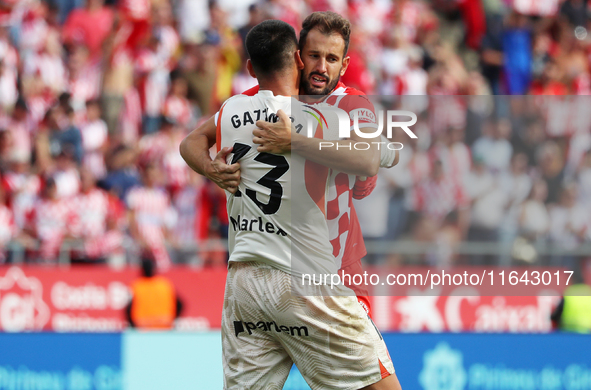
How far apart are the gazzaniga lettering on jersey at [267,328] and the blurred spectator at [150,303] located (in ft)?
15.4

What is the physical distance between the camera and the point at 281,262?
3.49 meters

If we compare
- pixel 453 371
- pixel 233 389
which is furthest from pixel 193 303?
pixel 233 389

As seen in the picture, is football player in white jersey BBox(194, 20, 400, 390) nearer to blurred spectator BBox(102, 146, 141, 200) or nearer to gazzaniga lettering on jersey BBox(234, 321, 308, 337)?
gazzaniga lettering on jersey BBox(234, 321, 308, 337)

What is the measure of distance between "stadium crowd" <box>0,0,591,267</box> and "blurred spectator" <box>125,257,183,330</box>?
75cm

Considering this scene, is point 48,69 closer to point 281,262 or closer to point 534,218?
point 534,218

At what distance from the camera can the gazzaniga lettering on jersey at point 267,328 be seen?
347cm

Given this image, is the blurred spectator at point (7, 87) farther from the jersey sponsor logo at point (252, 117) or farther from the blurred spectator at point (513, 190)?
the jersey sponsor logo at point (252, 117)

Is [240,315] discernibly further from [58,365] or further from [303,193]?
[58,365]

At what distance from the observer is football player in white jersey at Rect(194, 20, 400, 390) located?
347cm

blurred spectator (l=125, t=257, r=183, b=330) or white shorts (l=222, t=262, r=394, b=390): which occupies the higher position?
white shorts (l=222, t=262, r=394, b=390)

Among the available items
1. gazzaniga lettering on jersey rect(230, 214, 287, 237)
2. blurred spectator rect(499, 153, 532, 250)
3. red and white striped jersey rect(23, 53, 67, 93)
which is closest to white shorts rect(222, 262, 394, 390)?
gazzaniga lettering on jersey rect(230, 214, 287, 237)

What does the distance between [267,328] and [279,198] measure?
612 millimetres

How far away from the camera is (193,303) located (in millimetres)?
8914

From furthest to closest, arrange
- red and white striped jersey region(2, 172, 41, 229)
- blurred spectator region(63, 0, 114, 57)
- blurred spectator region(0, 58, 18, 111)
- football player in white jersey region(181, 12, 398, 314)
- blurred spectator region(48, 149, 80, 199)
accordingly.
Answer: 1. blurred spectator region(63, 0, 114, 57)
2. blurred spectator region(0, 58, 18, 111)
3. blurred spectator region(48, 149, 80, 199)
4. red and white striped jersey region(2, 172, 41, 229)
5. football player in white jersey region(181, 12, 398, 314)
